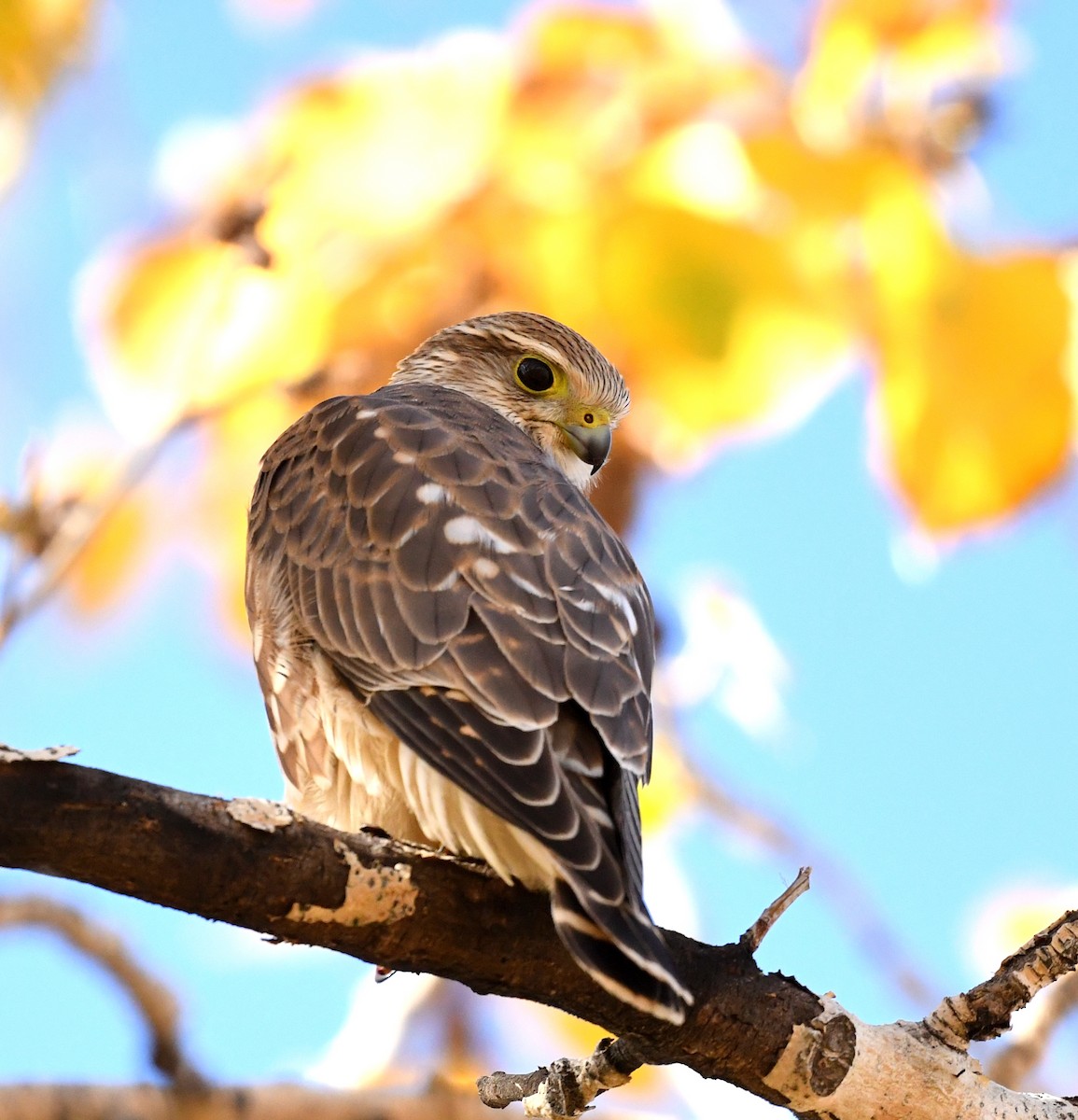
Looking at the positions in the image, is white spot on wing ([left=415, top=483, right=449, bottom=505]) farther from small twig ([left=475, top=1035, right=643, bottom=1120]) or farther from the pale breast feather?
small twig ([left=475, top=1035, right=643, bottom=1120])

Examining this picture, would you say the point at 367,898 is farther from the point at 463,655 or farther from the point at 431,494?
the point at 431,494

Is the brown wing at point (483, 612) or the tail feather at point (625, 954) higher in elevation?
the brown wing at point (483, 612)

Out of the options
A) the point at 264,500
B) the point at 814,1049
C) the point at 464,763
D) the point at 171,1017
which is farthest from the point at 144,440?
the point at 814,1049

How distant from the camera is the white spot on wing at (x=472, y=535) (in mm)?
3031

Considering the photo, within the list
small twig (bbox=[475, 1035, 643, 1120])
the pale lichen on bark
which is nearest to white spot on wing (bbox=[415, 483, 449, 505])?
the pale lichen on bark

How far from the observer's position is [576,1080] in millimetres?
2760

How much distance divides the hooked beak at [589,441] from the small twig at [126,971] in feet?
5.85

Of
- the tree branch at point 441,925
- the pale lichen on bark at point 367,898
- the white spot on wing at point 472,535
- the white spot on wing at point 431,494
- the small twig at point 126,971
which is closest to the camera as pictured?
the tree branch at point 441,925

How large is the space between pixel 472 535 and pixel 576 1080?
1.07 metres

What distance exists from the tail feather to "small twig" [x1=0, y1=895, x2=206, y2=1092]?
1.58 meters

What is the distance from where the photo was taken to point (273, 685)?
3.28 m

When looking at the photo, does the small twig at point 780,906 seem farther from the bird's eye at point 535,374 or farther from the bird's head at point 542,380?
the bird's eye at point 535,374

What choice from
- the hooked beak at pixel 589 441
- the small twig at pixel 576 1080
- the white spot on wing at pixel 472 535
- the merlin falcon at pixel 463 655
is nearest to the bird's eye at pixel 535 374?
the hooked beak at pixel 589 441

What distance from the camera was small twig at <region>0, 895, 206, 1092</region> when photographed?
136 inches
